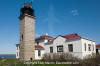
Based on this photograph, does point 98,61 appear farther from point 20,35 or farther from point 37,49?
point 20,35

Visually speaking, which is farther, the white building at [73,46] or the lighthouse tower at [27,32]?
the lighthouse tower at [27,32]

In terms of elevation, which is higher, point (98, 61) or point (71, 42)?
point (71, 42)

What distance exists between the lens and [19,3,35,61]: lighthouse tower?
Result: 1001 inches

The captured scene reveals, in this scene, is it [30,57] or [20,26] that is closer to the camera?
[30,57]

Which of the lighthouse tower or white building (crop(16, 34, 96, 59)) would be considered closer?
white building (crop(16, 34, 96, 59))

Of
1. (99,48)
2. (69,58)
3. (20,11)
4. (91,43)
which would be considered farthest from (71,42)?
(20,11)

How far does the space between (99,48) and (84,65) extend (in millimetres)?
18039

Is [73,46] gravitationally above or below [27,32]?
below

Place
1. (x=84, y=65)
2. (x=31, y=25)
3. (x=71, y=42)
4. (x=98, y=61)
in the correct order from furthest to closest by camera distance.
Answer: (x=31, y=25), (x=71, y=42), (x=98, y=61), (x=84, y=65)

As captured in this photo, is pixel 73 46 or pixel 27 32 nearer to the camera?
pixel 73 46

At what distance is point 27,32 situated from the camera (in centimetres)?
2614

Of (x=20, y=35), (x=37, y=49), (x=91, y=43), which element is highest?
(x=20, y=35)

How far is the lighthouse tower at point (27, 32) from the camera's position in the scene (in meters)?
25.4

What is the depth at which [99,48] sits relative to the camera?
95.2ft
